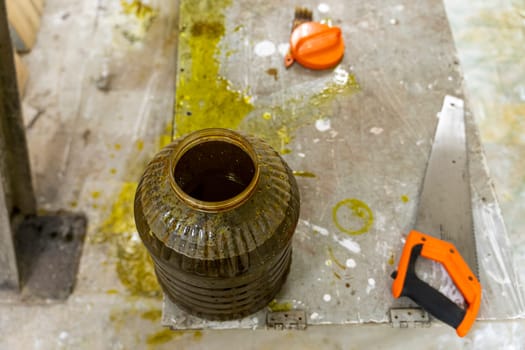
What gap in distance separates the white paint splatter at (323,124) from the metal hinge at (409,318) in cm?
49

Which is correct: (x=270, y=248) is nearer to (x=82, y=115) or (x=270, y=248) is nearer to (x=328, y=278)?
(x=328, y=278)

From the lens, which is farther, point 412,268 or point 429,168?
point 429,168

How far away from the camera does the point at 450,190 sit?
1.25m

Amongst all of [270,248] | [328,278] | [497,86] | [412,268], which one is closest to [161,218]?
[270,248]

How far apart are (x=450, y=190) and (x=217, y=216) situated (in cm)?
66

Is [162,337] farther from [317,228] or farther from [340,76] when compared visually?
[340,76]

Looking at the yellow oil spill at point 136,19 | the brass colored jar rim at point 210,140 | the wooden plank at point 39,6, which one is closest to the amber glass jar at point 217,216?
the brass colored jar rim at point 210,140

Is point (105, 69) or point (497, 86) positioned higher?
point (497, 86)

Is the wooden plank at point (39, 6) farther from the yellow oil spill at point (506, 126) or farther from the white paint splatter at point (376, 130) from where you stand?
the yellow oil spill at point (506, 126)

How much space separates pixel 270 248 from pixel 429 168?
56 centimetres

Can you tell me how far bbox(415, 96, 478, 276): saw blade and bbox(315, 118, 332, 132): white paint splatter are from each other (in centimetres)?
27

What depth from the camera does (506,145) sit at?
168 centimetres

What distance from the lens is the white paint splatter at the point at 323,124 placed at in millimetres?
1332

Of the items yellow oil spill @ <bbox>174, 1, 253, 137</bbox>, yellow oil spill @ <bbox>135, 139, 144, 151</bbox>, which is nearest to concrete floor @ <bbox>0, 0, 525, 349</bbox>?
yellow oil spill @ <bbox>135, 139, 144, 151</bbox>
